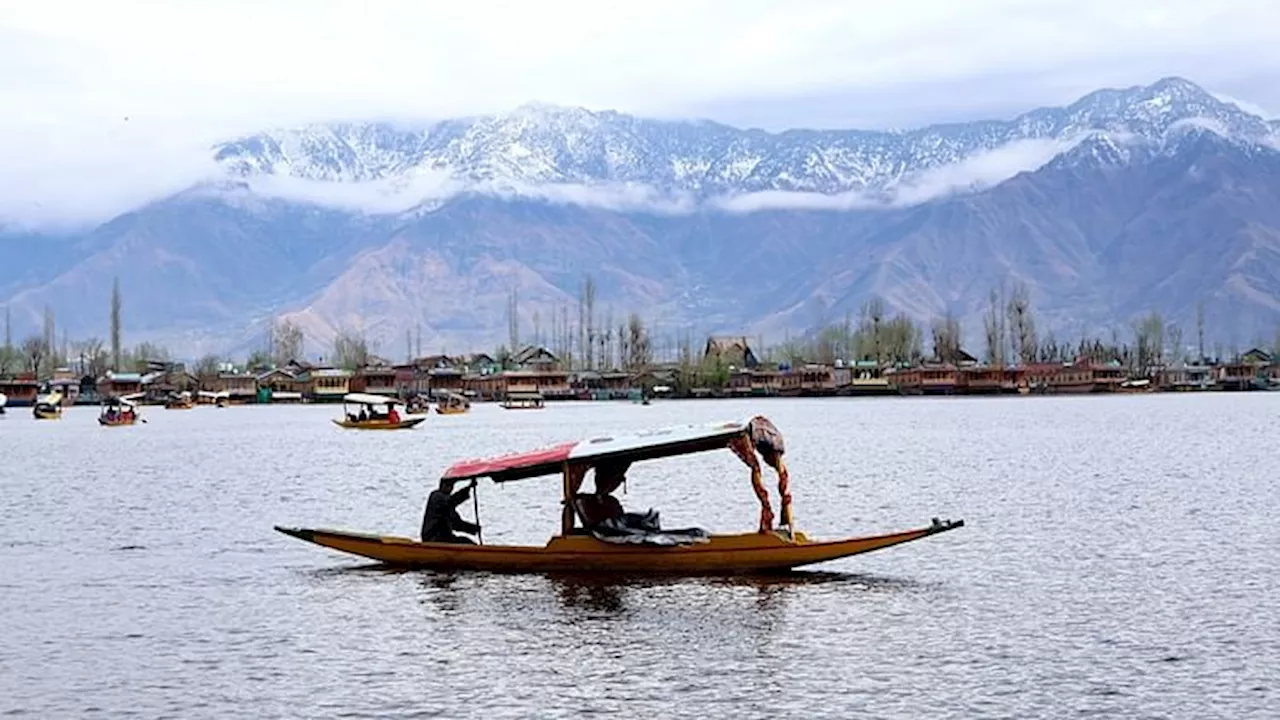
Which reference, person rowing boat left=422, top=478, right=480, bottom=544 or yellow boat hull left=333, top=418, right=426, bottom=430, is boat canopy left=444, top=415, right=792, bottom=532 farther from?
yellow boat hull left=333, top=418, right=426, bottom=430

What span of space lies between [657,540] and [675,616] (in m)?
4.22

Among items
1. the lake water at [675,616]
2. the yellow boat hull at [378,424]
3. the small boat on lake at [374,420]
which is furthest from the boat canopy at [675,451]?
the yellow boat hull at [378,424]

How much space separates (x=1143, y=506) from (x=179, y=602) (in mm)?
38742

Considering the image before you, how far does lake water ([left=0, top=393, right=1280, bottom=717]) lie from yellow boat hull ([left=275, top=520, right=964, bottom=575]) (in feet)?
1.45

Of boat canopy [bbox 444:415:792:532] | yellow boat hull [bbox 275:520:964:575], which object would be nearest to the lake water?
yellow boat hull [bbox 275:520:964:575]

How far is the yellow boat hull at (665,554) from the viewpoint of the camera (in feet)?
143

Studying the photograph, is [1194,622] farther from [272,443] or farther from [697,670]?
[272,443]

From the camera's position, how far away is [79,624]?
41.8 m

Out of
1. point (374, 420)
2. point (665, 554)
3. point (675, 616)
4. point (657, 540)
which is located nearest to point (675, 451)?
point (657, 540)

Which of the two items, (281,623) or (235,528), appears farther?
(235,528)

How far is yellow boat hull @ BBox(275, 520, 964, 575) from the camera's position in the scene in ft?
143

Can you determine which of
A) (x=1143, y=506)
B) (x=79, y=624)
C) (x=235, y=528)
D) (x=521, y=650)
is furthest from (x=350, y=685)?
(x=1143, y=506)

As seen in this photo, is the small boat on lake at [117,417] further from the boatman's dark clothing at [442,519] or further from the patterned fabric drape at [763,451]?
the patterned fabric drape at [763,451]

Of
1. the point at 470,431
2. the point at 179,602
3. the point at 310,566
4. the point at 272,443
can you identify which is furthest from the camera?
the point at 470,431
